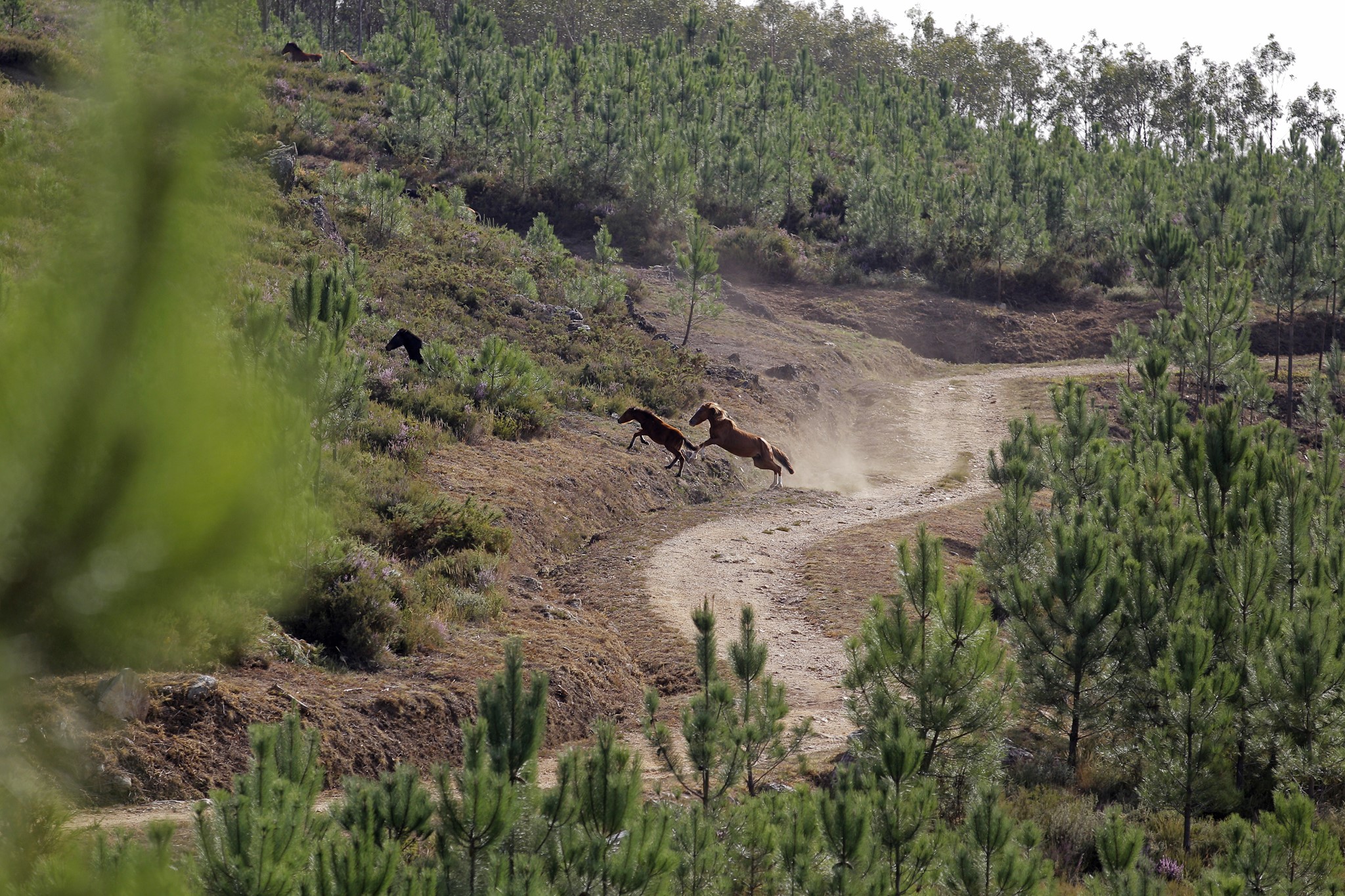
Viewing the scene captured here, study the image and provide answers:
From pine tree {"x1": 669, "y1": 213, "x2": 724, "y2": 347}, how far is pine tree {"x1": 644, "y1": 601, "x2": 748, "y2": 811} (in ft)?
71.4

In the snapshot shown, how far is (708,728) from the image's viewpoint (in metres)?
5.58

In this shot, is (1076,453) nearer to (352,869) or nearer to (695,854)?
(695,854)

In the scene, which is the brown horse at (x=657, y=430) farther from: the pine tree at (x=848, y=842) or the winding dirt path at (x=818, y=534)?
the pine tree at (x=848, y=842)

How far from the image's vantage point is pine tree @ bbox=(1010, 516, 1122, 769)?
7688 mm

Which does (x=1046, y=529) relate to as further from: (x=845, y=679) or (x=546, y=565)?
(x=546, y=565)

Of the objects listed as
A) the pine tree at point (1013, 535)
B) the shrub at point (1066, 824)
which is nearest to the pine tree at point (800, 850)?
the shrub at point (1066, 824)

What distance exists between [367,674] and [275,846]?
6.74 metres

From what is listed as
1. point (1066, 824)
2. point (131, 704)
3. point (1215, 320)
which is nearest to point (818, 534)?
point (1066, 824)

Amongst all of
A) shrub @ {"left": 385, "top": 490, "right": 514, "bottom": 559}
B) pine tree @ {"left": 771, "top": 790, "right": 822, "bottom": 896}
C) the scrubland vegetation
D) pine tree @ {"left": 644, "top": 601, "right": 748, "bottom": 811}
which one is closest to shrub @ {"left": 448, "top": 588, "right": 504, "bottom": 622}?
the scrubland vegetation

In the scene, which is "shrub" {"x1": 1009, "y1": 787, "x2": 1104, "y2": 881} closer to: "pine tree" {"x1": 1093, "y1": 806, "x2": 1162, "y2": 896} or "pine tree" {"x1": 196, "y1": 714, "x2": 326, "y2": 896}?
"pine tree" {"x1": 1093, "y1": 806, "x2": 1162, "y2": 896}

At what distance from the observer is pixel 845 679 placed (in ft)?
23.5

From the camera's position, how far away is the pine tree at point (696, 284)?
2769cm

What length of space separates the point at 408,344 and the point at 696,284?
12.2 m

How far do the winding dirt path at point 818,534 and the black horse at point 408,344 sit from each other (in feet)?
22.5
